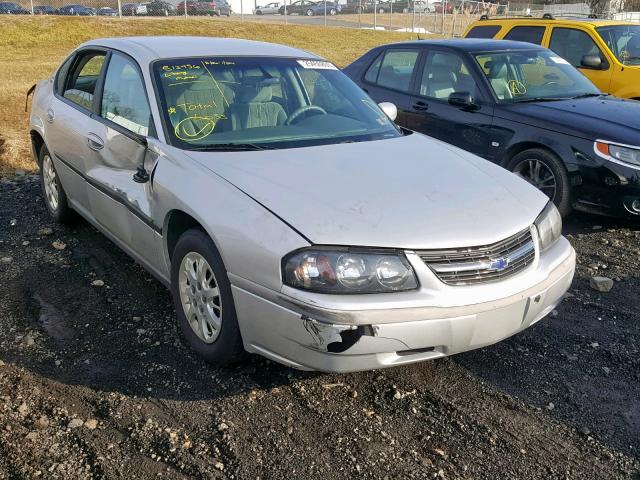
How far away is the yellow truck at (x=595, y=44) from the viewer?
8.42 meters

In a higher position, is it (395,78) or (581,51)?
(581,51)

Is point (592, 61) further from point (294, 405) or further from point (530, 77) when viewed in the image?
point (294, 405)

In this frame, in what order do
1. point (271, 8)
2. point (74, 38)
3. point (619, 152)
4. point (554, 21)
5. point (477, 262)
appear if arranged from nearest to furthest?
point (477, 262) → point (619, 152) → point (554, 21) → point (74, 38) → point (271, 8)

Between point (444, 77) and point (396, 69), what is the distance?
709 millimetres

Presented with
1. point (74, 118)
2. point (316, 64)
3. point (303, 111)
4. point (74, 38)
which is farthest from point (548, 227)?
point (74, 38)

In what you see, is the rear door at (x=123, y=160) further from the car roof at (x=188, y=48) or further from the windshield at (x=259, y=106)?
the windshield at (x=259, y=106)

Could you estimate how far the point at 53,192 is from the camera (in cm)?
555

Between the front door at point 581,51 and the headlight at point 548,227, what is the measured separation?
19.1ft

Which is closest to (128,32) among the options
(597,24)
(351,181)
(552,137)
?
(597,24)

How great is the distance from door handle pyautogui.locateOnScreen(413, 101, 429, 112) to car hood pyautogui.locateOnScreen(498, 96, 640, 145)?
2.90ft

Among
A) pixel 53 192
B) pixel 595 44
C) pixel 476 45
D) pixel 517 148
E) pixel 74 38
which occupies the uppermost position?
pixel 476 45

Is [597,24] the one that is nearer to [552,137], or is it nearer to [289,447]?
[552,137]

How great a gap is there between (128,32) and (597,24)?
21.0m

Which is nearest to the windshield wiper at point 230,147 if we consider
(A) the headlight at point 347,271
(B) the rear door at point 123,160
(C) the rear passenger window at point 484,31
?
(B) the rear door at point 123,160
